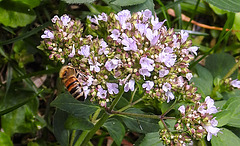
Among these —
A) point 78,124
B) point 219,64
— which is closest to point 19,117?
point 78,124

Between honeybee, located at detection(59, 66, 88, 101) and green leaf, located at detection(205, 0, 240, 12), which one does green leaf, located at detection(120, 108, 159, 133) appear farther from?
green leaf, located at detection(205, 0, 240, 12)

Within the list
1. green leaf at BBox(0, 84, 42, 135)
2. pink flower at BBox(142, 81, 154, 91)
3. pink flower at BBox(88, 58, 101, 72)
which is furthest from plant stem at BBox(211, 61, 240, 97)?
green leaf at BBox(0, 84, 42, 135)

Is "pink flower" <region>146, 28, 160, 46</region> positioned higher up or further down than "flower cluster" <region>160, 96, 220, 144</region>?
higher up

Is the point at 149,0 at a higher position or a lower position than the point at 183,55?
higher

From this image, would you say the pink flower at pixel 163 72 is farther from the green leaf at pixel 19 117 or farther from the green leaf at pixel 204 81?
the green leaf at pixel 19 117

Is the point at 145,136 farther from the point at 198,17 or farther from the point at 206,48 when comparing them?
the point at 198,17

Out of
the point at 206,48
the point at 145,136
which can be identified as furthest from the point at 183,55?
the point at 206,48
